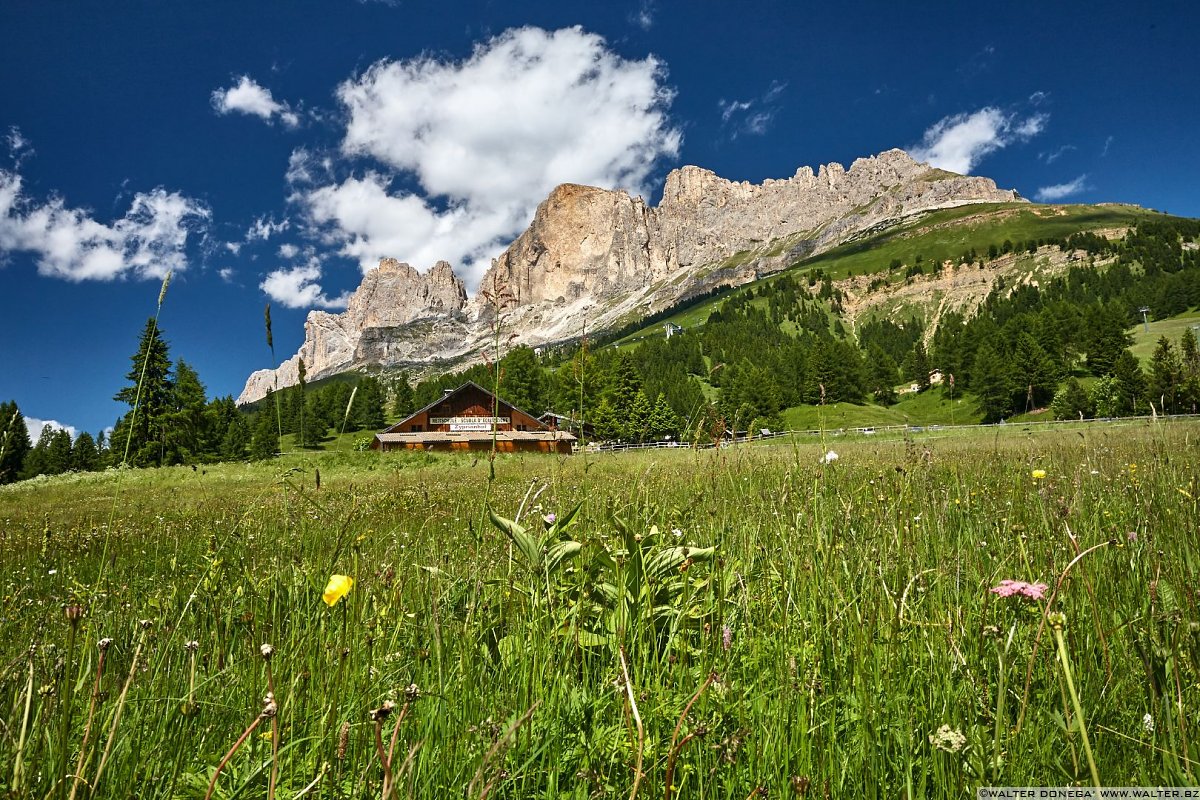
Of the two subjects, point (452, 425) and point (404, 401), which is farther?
point (404, 401)

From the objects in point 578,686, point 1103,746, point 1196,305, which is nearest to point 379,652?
point 578,686

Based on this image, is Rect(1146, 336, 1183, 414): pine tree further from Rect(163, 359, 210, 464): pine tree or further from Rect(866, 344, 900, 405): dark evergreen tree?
Rect(866, 344, 900, 405): dark evergreen tree

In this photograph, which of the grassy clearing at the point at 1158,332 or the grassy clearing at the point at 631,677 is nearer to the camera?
the grassy clearing at the point at 631,677

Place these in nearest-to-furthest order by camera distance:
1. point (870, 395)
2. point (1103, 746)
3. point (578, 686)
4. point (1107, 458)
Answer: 1. point (1103, 746)
2. point (578, 686)
3. point (1107, 458)
4. point (870, 395)

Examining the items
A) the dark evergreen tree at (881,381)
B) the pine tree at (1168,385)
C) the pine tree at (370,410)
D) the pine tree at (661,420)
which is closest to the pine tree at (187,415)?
the pine tree at (1168,385)

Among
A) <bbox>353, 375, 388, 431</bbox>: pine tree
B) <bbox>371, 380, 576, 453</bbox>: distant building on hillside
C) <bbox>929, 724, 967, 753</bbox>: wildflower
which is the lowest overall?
<bbox>929, 724, 967, 753</bbox>: wildflower

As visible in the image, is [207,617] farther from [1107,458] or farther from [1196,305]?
[1196,305]

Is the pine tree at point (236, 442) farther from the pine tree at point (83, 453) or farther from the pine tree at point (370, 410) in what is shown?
the pine tree at point (83, 453)

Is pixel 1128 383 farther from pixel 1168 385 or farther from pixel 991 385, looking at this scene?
pixel 1168 385

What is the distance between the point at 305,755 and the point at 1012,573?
3.06 meters

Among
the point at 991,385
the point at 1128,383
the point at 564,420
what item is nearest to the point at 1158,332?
the point at 991,385

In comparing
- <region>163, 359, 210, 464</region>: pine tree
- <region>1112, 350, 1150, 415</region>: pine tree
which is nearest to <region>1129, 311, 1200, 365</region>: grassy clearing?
<region>1112, 350, 1150, 415</region>: pine tree

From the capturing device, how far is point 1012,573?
8.91 feet

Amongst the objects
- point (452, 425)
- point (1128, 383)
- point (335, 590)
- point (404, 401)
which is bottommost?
Result: point (335, 590)
